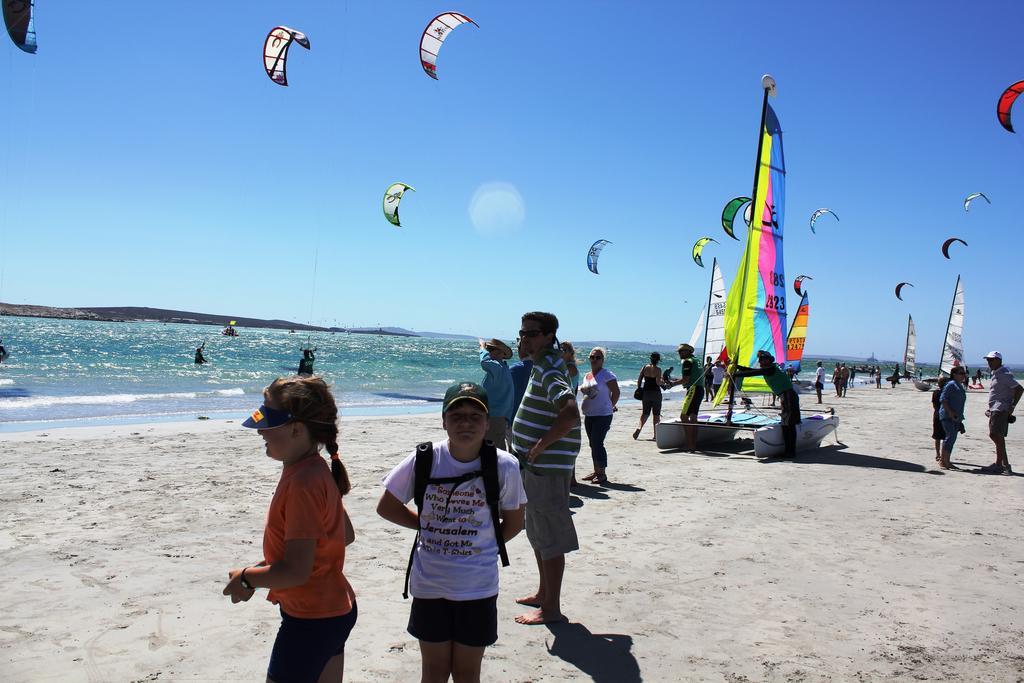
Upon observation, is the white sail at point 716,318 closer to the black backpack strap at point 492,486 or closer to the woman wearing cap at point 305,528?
the black backpack strap at point 492,486

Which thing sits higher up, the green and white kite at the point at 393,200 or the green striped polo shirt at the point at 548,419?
the green and white kite at the point at 393,200

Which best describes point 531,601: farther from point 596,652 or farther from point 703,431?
point 703,431

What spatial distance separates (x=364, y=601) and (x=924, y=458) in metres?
8.55

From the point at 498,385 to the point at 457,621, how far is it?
12.5ft

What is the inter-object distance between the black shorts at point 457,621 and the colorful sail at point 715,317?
18322 millimetres

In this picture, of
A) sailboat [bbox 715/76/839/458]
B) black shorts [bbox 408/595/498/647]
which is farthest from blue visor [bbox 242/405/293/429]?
sailboat [bbox 715/76/839/458]

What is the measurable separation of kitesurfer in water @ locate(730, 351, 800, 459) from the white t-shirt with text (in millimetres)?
7394

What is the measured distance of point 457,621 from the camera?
7.55 feet

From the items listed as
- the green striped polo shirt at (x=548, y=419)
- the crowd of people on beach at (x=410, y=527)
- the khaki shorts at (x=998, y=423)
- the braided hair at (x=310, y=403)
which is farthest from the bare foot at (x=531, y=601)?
the khaki shorts at (x=998, y=423)

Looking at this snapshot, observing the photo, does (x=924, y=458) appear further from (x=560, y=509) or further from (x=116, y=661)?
(x=116, y=661)

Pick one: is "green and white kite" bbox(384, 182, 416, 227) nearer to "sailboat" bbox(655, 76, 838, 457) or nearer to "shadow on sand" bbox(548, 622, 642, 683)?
"sailboat" bbox(655, 76, 838, 457)

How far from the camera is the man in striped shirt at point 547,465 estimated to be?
3.52 metres

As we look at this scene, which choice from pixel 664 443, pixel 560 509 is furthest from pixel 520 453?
pixel 664 443

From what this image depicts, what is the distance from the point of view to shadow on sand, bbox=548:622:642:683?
3.07 meters
